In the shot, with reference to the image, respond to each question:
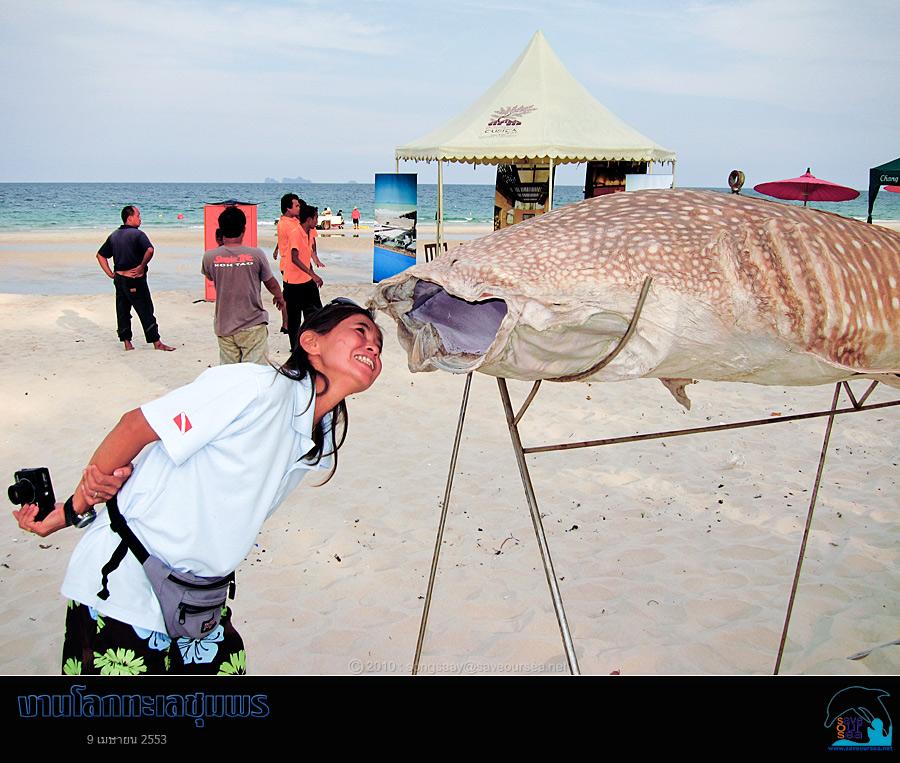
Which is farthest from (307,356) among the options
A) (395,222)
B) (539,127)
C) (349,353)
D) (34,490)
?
(395,222)

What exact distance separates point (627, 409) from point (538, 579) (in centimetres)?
281

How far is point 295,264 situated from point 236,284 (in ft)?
5.89

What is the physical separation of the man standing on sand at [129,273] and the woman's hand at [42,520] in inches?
257

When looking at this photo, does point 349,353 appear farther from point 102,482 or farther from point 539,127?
point 539,127

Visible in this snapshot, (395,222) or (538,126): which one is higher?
(538,126)

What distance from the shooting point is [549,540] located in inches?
155

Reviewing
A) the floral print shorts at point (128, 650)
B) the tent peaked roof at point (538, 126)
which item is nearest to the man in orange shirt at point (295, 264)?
the tent peaked roof at point (538, 126)

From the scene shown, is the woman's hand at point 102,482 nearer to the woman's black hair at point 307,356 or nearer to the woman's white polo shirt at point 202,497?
the woman's white polo shirt at point 202,497

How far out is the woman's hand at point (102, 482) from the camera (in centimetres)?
151

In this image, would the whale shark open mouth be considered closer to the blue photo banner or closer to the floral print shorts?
Result: the floral print shorts

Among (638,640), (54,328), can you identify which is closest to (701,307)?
(638,640)

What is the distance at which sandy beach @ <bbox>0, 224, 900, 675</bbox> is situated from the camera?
3.03m

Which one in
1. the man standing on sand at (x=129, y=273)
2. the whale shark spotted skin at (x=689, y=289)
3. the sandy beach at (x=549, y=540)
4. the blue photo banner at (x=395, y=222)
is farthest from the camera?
the blue photo banner at (x=395, y=222)
